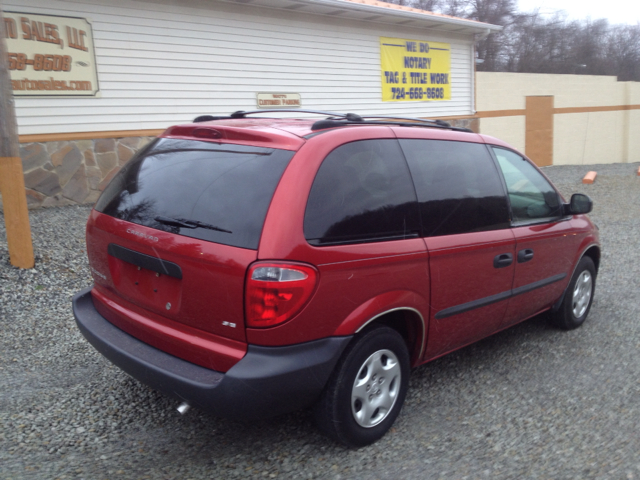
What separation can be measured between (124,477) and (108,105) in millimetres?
7746

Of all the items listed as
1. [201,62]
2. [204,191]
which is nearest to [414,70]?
[201,62]

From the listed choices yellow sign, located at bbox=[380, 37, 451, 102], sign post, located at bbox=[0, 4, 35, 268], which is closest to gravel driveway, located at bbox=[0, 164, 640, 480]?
sign post, located at bbox=[0, 4, 35, 268]

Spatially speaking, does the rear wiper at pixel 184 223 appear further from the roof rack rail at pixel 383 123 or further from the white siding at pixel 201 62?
the white siding at pixel 201 62

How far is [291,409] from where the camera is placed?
2709 mm

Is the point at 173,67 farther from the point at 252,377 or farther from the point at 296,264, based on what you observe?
the point at 252,377

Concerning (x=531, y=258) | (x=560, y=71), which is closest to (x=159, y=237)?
(x=531, y=258)

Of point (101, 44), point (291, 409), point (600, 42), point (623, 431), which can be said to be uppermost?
point (600, 42)

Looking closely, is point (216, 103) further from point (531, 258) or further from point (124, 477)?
point (124, 477)

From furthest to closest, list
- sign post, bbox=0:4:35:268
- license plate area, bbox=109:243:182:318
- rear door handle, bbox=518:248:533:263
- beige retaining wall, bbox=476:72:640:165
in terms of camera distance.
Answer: beige retaining wall, bbox=476:72:640:165 < sign post, bbox=0:4:35:268 < rear door handle, bbox=518:248:533:263 < license plate area, bbox=109:243:182:318

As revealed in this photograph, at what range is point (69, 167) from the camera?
8.77 meters

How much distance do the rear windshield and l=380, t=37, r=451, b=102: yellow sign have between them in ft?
36.8

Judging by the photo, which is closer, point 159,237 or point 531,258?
point 159,237

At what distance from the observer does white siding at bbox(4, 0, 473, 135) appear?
8.92 metres

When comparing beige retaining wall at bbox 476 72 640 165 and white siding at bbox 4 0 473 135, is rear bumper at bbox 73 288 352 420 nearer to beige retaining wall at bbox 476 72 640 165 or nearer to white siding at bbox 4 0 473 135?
white siding at bbox 4 0 473 135
